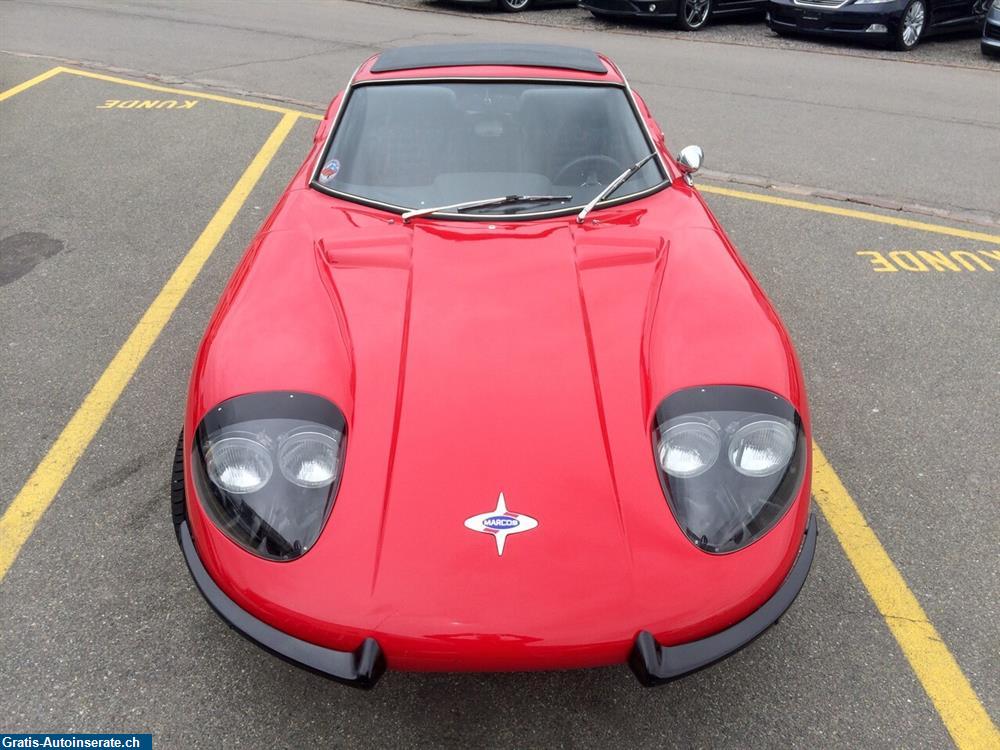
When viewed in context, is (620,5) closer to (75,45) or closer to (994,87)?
(994,87)

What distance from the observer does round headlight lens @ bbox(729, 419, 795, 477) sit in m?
2.11

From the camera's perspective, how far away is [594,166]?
324 centimetres

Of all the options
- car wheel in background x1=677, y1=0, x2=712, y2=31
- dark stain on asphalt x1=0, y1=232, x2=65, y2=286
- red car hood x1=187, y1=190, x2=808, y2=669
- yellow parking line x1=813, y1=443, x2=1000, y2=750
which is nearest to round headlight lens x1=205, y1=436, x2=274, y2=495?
red car hood x1=187, y1=190, x2=808, y2=669

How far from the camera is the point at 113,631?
2.44 meters

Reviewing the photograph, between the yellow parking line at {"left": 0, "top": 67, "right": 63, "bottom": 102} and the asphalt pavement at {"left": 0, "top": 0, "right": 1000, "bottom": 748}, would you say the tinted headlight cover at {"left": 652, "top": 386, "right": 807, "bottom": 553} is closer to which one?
the asphalt pavement at {"left": 0, "top": 0, "right": 1000, "bottom": 748}

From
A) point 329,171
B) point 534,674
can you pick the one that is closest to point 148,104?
point 329,171

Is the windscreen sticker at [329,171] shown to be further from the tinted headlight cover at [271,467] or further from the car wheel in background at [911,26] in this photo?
the car wheel in background at [911,26]

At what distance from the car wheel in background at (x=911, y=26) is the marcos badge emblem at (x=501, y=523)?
11.8 metres

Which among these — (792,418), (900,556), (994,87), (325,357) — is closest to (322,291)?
(325,357)

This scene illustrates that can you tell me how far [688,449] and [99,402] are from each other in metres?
2.66

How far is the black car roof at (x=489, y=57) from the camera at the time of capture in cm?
365

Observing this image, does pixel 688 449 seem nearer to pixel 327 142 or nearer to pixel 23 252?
pixel 327 142

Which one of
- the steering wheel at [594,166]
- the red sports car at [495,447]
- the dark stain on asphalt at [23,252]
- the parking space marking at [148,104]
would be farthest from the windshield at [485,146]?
the parking space marking at [148,104]

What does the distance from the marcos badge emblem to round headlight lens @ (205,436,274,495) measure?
549mm
